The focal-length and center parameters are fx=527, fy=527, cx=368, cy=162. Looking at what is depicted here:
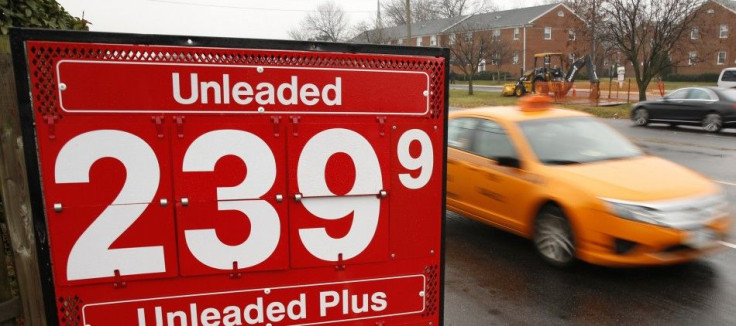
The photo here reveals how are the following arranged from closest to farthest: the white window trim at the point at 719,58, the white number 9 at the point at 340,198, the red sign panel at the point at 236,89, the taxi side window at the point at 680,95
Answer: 1. the red sign panel at the point at 236,89
2. the white number 9 at the point at 340,198
3. the taxi side window at the point at 680,95
4. the white window trim at the point at 719,58

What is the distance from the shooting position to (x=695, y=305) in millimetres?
4332

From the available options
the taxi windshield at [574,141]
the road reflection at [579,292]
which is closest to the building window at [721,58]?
the taxi windshield at [574,141]

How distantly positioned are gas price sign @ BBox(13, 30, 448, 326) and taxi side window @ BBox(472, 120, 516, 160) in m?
3.71

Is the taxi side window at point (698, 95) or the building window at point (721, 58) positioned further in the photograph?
the building window at point (721, 58)

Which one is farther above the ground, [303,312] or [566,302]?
[303,312]

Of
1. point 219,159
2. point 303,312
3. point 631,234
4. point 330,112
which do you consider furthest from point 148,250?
point 631,234

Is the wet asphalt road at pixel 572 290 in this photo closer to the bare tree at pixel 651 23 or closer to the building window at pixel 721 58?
the bare tree at pixel 651 23

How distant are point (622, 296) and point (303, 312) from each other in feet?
11.2

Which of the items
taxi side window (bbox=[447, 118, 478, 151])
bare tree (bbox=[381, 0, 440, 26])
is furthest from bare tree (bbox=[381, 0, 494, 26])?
taxi side window (bbox=[447, 118, 478, 151])

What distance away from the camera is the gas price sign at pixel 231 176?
195 centimetres

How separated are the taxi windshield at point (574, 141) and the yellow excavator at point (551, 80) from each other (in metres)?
22.5

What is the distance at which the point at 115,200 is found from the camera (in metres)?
2.00

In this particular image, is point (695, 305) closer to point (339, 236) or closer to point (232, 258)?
point (339, 236)

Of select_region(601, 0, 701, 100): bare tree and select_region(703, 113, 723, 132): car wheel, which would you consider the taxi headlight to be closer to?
select_region(703, 113, 723, 132): car wheel
